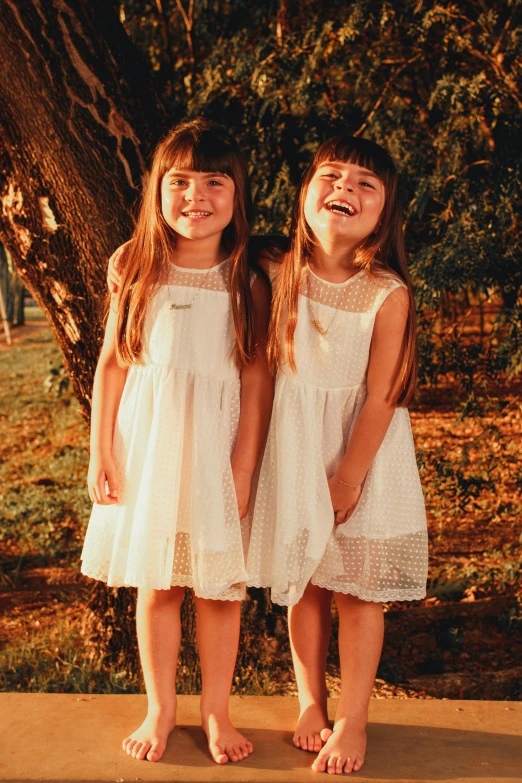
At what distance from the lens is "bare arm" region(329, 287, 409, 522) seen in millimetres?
2232

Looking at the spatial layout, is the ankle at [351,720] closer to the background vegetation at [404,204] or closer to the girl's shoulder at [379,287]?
the background vegetation at [404,204]

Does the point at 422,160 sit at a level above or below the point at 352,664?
above

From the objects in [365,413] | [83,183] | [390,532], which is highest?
[83,183]

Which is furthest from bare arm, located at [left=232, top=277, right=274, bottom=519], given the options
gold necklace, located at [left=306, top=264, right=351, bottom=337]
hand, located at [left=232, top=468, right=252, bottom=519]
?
gold necklace, located at [left=306, top=264, right=351, bottom=337]

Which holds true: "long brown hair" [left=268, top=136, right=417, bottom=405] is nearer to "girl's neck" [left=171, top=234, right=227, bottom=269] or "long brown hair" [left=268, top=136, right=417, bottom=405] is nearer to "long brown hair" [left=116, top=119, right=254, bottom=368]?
"long brown hair" [left=116, top=119, right=254, bottom=368]

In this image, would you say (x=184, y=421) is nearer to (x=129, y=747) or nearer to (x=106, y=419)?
(x=106, y=419)

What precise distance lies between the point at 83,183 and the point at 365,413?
3.99 feet

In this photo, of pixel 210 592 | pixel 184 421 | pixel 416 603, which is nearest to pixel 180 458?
pixel 184 421

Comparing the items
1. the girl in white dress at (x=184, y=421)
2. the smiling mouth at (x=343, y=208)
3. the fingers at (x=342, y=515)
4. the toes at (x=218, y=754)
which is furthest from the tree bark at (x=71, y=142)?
the toes at (x=218, y=754)

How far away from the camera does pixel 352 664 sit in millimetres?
2312

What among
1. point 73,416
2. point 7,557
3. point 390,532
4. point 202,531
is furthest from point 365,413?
point 73,416

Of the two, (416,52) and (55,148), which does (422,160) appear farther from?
(55,148)

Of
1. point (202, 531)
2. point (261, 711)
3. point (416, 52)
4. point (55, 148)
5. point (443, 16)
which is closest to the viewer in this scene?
point (202, 531)

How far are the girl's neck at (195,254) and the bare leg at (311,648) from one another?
88 cm
